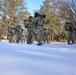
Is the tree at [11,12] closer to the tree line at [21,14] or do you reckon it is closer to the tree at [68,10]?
the tree line at [21,14]

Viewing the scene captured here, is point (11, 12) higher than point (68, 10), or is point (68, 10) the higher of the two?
point (11, 12)

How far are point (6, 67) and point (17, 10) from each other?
51748mm

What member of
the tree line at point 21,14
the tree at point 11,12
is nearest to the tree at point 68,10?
the tree line at point 21,14

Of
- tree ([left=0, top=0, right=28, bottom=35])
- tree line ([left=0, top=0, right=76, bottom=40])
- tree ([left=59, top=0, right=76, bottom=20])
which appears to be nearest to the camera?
tree ([left=59, top=0, right=76, bottom=20])

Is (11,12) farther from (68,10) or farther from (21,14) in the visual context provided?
(68,10)

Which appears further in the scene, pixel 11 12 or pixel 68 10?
pixel 11 12

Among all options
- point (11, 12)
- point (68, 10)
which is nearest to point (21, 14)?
point (11, 12)

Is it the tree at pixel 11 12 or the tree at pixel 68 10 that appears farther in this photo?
the tree at pixel 11 12

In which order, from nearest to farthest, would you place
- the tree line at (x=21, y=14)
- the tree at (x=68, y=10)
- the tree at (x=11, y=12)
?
the tree at (x=68, y=10) < the tree line at (x=21, y=14) < the tree at (x=11, y=12)

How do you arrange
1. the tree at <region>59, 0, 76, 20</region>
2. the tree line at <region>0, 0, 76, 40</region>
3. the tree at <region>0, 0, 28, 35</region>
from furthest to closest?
the tree at <region>0, 0, 28, 35</region> → the tree line at <region>0, 0, 76, 40</region> → the tree at <region>59, 0, 76, 20</region>

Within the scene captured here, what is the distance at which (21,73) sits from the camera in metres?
4.48

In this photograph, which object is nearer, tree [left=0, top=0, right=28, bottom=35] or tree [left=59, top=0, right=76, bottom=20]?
tree [left=59, top=0, right=76, bottom=20]

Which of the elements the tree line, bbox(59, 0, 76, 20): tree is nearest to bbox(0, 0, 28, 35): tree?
the tree line

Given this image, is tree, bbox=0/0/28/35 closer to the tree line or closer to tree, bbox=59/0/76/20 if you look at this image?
the tree line
